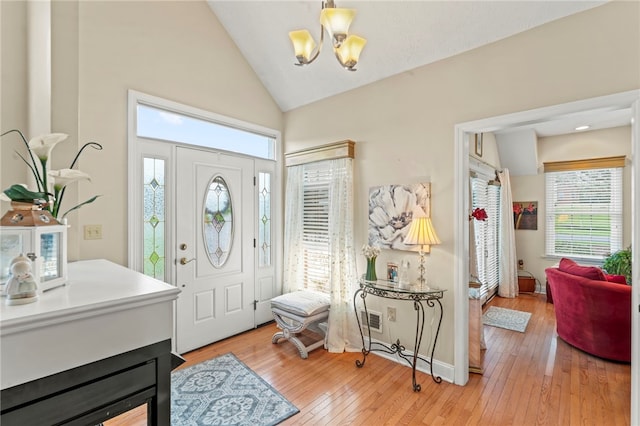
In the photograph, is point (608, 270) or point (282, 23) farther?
point (608, 270)

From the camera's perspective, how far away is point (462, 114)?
101 inches

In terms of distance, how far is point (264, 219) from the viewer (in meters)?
3.82

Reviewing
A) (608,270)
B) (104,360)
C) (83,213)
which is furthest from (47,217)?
(608,270)

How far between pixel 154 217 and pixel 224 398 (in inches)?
67.2

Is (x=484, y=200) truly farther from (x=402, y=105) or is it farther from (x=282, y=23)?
(x=282, y=23)

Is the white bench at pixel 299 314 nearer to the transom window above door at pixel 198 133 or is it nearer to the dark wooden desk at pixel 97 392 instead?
the transom window above door at pixel 198 133

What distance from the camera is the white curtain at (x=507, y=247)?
522cm

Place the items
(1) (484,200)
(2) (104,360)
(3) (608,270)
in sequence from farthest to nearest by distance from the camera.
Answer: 1. (1) (484,200)
2. (3) (608,270)
3. (2) (104,360)

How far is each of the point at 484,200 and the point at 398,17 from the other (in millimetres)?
3345

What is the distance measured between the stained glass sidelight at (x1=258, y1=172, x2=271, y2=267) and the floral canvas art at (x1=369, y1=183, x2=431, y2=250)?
1400mm

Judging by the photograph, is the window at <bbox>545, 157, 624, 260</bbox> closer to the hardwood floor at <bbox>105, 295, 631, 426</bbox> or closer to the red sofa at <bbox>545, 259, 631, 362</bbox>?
the red sofa at <bbox>545, 259, 631, 362</bbox>

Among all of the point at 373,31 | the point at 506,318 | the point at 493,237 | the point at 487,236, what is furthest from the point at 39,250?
the point at 493,237

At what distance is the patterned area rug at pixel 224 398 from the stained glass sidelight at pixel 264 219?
4.29 ft

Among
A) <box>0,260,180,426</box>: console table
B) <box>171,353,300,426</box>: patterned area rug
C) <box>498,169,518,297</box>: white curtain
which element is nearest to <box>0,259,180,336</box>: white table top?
<box>0,260,180,426</box>: console table
